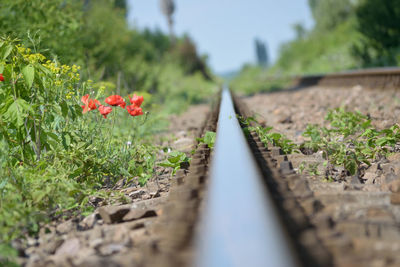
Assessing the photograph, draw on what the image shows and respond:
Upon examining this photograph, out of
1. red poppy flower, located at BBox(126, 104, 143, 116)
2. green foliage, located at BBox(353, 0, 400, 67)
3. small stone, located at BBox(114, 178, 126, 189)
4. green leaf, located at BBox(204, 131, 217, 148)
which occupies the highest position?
green foliage, located at BBox(353, 0, 400, 67)

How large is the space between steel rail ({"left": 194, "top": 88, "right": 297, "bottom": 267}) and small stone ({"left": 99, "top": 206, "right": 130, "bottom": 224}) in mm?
612

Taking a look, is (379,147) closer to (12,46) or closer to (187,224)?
(187,224)

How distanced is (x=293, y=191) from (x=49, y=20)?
250 inches

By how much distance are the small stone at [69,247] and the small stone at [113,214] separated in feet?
0.86

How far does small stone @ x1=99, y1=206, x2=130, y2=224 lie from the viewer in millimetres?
2105

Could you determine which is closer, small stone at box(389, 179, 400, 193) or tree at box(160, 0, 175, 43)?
small stone at box(389, 179, 400, 193)

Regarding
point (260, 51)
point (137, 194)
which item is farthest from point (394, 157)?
point (260, 51)

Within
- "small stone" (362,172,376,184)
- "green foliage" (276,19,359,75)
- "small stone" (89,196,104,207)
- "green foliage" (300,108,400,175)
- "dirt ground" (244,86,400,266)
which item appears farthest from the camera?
"green foliage" (276,19,359,75)

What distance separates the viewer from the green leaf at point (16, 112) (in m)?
2.48

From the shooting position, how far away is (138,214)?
2.14 m

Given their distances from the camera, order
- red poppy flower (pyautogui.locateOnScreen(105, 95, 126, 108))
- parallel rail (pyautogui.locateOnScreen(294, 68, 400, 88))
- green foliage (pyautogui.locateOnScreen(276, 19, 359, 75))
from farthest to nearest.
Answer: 1. green foliage (pyautogui.locateOnScreen(276, 19, 359, 75))
2. parallel rail (pyautogui.locateOnScreen(294, 68, 400, 88))
3. red poppy flower (pyautogui.locateOnScreen(105, 95, 126, 108))

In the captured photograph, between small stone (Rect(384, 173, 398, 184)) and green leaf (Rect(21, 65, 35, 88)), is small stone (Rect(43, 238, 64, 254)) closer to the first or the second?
green leaf (Rect(21, 65, 35, 88))

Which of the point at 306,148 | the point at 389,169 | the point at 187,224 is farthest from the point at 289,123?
the point at 187,224

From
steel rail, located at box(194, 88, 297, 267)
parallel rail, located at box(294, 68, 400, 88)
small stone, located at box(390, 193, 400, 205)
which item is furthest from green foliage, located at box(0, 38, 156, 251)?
parallel rail, located at box(294, 68, 400, 88)
